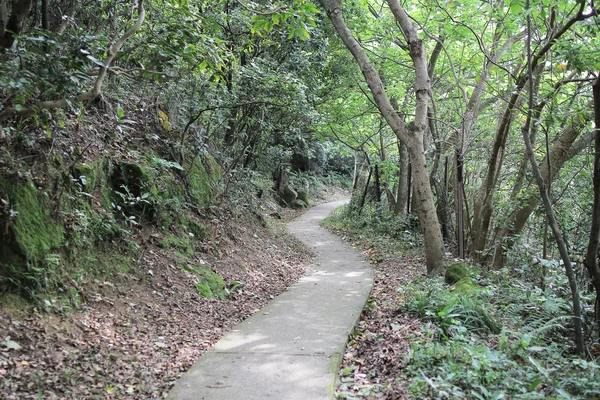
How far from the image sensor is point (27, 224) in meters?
4.76

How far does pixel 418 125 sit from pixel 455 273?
2.85 metres

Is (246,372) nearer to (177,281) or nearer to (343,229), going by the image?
(177,281)

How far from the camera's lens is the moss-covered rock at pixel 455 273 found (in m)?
7.36

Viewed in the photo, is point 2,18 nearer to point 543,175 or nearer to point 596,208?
point 596,208

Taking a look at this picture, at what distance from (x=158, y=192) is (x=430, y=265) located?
5.33 meters

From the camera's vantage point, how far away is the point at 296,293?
766 cm

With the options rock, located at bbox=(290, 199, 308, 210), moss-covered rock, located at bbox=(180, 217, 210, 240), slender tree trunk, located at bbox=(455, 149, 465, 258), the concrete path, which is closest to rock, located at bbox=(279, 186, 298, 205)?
rock, located at bbox=(290, 199, 308, 210)

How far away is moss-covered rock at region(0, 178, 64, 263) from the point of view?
4559mm

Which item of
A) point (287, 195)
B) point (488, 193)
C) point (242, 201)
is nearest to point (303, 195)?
point (287, 195)

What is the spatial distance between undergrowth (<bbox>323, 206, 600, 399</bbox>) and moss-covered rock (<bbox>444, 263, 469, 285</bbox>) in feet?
0.27

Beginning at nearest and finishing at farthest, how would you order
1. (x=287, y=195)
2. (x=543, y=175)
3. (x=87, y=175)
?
(x=87, y=175) → (x=543, y=175) → (x=287, y=195)

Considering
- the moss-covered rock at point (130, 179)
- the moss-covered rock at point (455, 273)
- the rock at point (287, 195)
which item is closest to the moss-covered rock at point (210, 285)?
the moss-covered rock at point (130, 179)

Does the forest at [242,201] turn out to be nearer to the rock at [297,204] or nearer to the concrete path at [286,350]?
the concrete path at [286,350]

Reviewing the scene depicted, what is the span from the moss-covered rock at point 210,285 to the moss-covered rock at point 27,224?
2307mm
